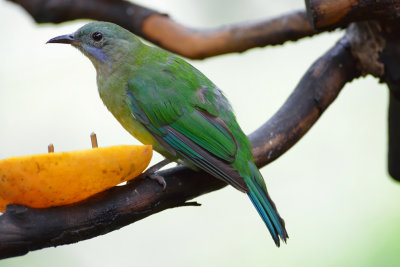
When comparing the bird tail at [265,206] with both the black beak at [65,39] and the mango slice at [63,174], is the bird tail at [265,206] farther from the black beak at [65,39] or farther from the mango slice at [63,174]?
the black beak at [65,39]

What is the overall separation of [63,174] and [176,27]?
1.75 m

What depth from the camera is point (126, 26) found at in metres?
3.67

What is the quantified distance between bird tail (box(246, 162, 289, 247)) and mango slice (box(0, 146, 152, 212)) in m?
0.62

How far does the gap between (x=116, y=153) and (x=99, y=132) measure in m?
2.68

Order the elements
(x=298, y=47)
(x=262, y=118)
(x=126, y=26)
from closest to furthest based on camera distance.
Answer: (x=126, y=26) → (x=262, y=118) → (x=298, y=47)

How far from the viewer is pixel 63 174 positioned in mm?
2051

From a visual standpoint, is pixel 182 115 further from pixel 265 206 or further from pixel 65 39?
pixel 65 39

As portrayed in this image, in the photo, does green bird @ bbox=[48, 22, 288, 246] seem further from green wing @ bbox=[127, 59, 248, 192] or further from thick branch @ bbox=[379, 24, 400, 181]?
thick branch @ bbox=[379, 24, 400, 181]

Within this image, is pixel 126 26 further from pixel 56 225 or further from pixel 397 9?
pixel 56 225

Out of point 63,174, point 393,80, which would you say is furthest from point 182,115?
point 393,80

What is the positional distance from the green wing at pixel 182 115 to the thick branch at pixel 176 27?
2.02ft

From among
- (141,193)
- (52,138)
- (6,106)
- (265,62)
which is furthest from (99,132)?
(141,193)

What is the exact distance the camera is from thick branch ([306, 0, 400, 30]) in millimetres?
2594

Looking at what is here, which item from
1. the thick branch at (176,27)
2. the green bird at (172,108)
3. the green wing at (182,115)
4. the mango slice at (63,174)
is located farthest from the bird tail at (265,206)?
the thick branch at (176,27)
